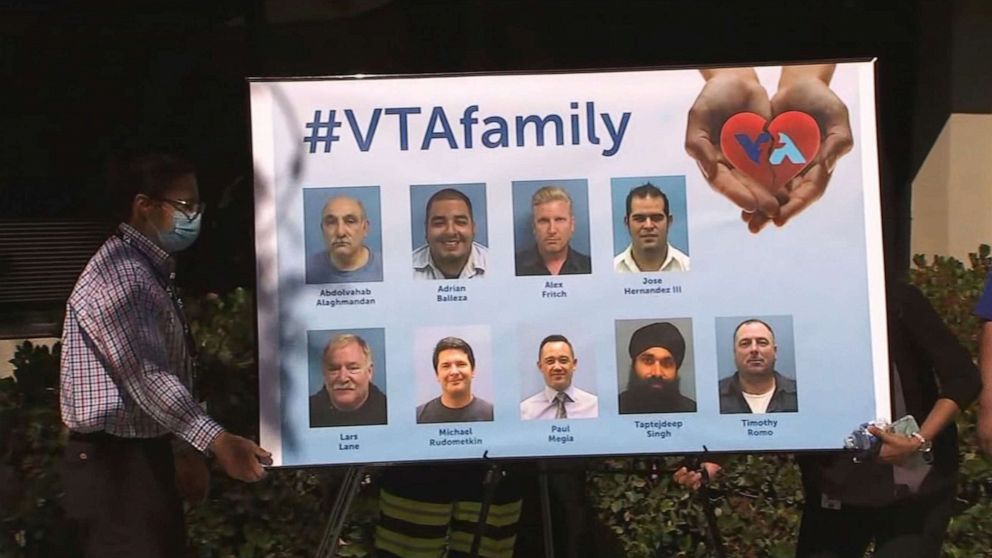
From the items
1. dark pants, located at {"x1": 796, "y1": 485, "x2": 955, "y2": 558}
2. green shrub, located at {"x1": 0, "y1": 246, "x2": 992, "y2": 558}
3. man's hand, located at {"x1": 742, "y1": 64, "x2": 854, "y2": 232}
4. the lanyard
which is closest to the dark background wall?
green shrub, located at {"x1": 0, "y1": 246, "x2": 992, "y2": 558}

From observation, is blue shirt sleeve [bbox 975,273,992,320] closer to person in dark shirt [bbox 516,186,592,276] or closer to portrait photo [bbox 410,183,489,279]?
person in dark shirt [bbox 516,186,592,276]

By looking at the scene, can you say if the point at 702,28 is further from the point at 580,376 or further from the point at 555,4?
the point at 580,376

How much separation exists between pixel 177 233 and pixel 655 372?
1489 millimetres

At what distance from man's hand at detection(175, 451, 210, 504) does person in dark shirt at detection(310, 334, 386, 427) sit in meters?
0.58

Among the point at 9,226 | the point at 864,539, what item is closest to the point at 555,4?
the point at 9,226

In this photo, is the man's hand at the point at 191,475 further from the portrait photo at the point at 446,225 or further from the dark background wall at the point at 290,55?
the dark background wall at the point at 290,55

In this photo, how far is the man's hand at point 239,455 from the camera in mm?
3646

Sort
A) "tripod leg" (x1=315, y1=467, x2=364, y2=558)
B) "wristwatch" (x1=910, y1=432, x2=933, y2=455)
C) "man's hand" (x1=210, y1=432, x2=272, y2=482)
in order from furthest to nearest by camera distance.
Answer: "tripod leg" (x1=315, y1=467, x2=364, y2=558) < "wristwatch" (x1=910, y1=432, x2=933, y2=455) < "man's hand" (x1=210, y1=432, x2=272, y2=482)

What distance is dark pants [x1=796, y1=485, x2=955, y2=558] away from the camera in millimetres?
3926

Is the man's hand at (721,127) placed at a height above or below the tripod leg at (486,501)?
above

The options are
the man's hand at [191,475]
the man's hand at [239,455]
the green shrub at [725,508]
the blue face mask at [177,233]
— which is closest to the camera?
the man's hand at [239,455]

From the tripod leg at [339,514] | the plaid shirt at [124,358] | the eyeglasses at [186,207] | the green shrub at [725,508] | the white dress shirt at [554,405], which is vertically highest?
the eyeglasses at [186,207]

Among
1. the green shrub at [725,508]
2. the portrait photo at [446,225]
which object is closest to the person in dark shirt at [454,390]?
the portrait photo at [446,225]

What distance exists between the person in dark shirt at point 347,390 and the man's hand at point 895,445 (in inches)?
57.0
